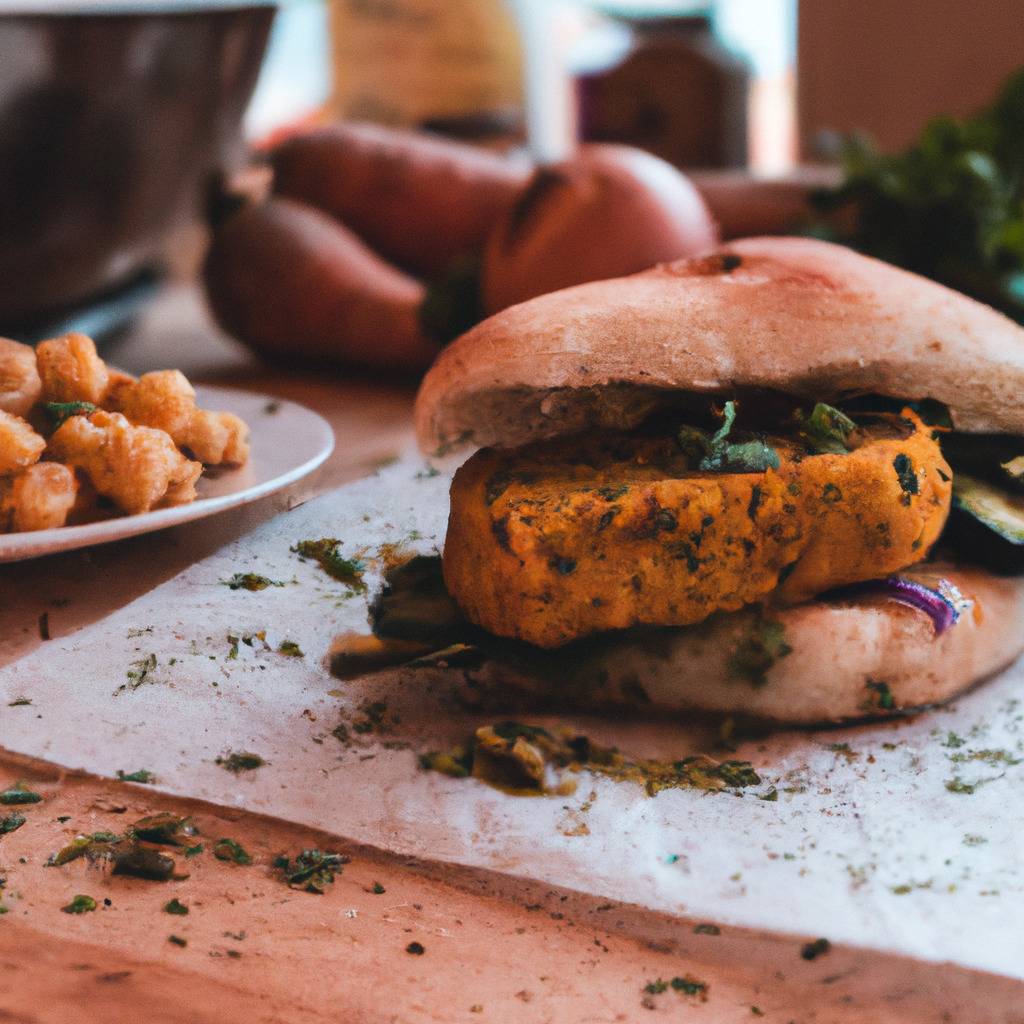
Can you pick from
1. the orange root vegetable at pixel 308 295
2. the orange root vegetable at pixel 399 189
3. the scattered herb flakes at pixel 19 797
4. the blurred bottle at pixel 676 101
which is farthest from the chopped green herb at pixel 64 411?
the blurred bottle at pixel 676 101

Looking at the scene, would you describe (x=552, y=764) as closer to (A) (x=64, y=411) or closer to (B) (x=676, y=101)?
(A) (x=64, y=411)

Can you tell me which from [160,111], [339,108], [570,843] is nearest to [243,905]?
[570,843]

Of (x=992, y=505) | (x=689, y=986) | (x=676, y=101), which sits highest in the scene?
(x=676, y=101)

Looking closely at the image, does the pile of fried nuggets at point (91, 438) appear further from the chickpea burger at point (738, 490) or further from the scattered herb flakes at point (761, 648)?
the scattered herb flakes at point (761, 648)

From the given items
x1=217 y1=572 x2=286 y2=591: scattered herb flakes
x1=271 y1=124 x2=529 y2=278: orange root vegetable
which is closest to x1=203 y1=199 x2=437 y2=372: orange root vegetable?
x1=271 y1=124 x2=529 y2=278: orange root vegetable

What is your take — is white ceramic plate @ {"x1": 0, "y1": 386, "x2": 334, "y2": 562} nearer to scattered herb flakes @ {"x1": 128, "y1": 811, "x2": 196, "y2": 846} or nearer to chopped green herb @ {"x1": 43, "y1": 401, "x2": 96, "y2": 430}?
chopped green herb @ {"x1": 43, "y1": 401, "x2": 96, "y2": 430}

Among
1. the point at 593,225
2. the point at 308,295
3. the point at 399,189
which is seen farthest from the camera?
the point at 399,189

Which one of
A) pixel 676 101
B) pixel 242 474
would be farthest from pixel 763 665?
pixel 676 101
